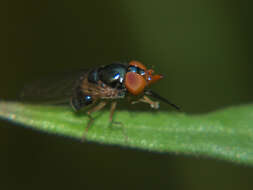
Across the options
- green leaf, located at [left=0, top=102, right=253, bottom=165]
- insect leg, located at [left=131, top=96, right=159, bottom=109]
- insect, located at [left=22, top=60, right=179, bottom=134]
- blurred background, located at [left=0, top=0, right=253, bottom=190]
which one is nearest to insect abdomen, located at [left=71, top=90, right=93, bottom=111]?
insect, located at [left=22, top=60, right=179, bottom=134]

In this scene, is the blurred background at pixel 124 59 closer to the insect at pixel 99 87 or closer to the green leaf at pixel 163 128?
the insect at pixel 99 87

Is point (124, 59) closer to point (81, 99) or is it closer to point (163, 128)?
point (81, 99)

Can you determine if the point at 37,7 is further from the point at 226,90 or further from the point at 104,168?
the point at 226,90

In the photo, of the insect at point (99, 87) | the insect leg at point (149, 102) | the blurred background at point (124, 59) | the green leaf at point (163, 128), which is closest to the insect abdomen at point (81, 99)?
the insect at point (99, 87)

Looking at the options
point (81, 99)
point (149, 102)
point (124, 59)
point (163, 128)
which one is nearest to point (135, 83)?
point (149, 102)

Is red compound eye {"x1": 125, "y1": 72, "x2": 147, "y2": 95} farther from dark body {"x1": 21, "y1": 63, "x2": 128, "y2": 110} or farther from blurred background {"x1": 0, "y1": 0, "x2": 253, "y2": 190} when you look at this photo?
blurred background {"x1": 0, "y1": 0, "x2": 253, "y2": 190}
